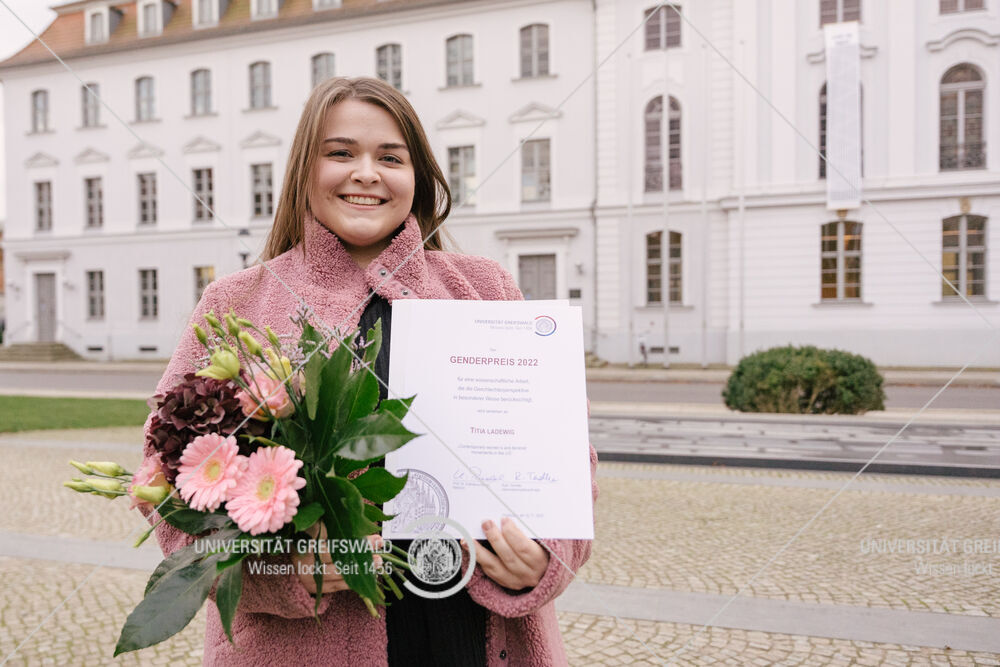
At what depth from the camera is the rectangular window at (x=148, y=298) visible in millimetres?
5355

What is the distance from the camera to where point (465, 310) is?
1037mm

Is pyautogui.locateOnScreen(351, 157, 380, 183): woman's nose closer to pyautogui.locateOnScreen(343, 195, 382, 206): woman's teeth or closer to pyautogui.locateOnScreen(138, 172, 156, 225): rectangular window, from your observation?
pyautogui.locateOnScreen(343, 195, 382, 206): woman's teeth

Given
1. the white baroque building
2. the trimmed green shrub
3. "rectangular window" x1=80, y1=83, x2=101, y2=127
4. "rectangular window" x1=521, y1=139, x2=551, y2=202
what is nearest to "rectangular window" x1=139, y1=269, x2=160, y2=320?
the white baroque building

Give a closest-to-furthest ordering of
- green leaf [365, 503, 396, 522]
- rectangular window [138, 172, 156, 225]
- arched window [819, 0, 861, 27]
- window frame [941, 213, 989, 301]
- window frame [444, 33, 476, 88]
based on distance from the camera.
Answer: green leaf [365, 503, 396, 522], window frame [941, 213, 989, 301], arched window [819, 0, 861, 27], rectangular window [138, 172, 156, 225], window frame [444, 33, 476, 88]

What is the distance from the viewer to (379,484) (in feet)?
2.84

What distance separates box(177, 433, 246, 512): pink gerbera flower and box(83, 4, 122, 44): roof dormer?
8.28 feet

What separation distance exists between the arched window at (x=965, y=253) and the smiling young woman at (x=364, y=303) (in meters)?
3.63

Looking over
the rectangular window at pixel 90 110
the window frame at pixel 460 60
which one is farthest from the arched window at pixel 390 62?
the rectangular window at pixel 90 110

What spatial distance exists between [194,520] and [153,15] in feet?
19.7

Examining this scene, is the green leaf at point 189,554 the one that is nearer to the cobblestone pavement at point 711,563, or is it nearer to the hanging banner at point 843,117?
the cobblestone pavement at point 711,563

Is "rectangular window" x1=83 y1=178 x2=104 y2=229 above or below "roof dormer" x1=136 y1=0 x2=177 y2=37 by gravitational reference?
below

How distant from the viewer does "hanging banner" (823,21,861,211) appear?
4.80m

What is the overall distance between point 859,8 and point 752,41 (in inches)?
31.1

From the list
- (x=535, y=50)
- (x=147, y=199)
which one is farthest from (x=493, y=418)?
(x=535, y=50)
